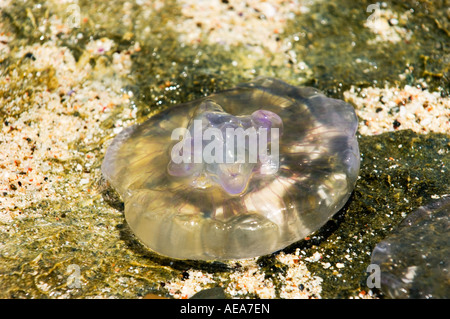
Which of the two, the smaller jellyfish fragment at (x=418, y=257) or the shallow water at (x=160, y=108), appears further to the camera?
the shallow water at (x=160, y=108)

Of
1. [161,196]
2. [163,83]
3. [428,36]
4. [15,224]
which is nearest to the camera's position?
[161,196]

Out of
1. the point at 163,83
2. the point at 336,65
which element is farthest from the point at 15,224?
the point at 336,65

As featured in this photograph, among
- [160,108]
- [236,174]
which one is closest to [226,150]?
[236,174]

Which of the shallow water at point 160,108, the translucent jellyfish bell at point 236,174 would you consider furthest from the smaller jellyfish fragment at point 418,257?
the translucent jellyfish bell at point 236,174

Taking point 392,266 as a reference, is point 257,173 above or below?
above

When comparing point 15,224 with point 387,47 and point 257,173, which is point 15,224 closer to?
point 257,173

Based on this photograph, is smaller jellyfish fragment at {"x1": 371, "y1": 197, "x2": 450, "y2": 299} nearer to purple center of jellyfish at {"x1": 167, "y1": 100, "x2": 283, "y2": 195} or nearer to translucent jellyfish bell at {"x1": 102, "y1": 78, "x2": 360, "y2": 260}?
translucent jellyfish bell at {"x1": 102, "y1": 78, "x2": 360, "y2": 260}

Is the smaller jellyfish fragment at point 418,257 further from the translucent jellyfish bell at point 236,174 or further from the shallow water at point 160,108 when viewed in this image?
the translucent jellyfish bell at point 236,174
